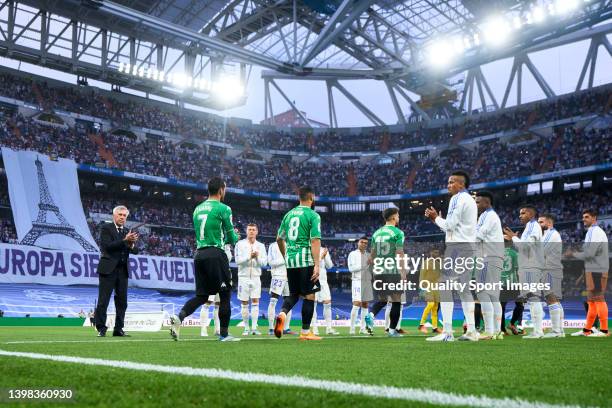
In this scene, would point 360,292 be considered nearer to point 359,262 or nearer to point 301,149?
point 359,262

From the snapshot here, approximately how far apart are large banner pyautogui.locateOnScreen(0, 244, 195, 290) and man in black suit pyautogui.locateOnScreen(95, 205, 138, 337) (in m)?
24.0

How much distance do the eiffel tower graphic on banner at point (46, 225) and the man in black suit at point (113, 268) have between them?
2610cm

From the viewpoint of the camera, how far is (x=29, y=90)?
46906mm

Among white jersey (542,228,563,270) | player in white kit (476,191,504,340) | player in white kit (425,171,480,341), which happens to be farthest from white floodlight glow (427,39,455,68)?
player in white kit (425,171,480,341)

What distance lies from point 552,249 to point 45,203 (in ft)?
109

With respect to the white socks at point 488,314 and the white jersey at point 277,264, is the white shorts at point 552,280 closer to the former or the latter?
the white socks at point 488,314

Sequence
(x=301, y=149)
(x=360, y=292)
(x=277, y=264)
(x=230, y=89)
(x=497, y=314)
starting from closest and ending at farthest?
(x=497, y=314) < (x=277, y=264) < (x=360, y=292) < (x=230, y=89) < (x=301, y=149)

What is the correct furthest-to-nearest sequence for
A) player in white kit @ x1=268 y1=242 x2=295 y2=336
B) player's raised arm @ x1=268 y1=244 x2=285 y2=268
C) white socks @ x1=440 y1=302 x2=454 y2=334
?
player's raised arm @ x1=268 y1=244 x2=285 y2=268, player in white kit @ x1=268 y1=242 x2=295 y2=336, white socks @ x1=440 y1=302 x2=454 y2=334

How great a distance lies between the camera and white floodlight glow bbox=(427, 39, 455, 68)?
44.1 meters

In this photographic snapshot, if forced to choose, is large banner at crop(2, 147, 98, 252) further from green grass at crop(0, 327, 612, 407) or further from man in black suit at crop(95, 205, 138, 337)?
green grass at crop(0, 327, 612, 407)

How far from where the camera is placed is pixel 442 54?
44.2 m

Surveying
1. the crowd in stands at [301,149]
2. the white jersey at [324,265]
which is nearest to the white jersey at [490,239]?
the white jersey at [324,265]

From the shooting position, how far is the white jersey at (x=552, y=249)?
10.6m

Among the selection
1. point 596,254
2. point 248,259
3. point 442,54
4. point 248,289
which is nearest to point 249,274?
point 248,289
